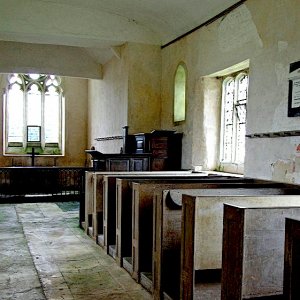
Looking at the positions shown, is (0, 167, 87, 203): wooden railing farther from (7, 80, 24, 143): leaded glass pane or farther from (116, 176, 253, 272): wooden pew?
(116, 176, 253, 272): wooden pew

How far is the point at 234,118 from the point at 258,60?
4.43ft

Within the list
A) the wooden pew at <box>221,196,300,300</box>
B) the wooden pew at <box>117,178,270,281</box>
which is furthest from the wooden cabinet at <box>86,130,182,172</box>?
the wooden pew at <box>221,196,300,300</box>

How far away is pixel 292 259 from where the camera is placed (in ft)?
4.84

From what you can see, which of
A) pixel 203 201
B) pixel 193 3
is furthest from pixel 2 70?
pixel 203 201

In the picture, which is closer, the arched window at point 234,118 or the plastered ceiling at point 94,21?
the arched window at point 234,118

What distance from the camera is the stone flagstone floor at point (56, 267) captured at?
2.79 m

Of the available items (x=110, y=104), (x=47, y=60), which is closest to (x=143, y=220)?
(x=110, y=104)

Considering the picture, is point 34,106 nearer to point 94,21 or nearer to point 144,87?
point 94,21

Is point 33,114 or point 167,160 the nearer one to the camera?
point 167,160

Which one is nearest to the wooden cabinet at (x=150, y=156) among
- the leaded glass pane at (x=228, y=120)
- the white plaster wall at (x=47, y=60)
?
the leaded glass pane at (x=228, y=120)

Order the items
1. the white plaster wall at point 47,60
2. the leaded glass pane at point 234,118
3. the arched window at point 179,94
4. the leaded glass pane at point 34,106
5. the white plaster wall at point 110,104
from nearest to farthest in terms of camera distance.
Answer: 1. the leaded glass pane at point 234,118
2. the arched window at point 179,94
3. the white plaster wall at point 110,104
4. the white plaster wall at point 47,60
5. the leaded glass pane at point 34,106

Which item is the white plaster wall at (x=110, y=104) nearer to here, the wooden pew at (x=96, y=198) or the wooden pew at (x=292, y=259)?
the wooden pew at (x=96, y=198)

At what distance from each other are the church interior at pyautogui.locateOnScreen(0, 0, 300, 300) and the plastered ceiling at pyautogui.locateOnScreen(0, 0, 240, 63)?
2 centimetres

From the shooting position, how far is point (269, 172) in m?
4.64
